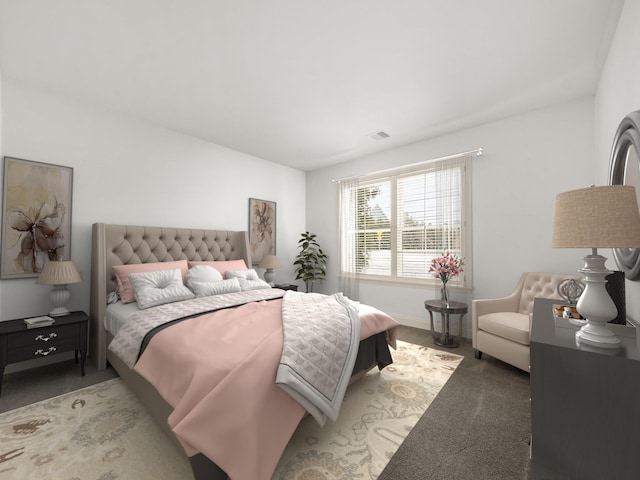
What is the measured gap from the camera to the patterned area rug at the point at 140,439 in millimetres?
1559

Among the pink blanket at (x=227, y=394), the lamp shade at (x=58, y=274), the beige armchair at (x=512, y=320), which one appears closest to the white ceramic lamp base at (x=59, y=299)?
the lamp shade at (x=58, y=274)

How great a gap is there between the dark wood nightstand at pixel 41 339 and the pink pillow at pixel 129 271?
374 millimetres

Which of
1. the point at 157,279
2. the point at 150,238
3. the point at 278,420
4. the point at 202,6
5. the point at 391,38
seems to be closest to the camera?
the point at 278,420

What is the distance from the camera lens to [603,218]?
1.12m

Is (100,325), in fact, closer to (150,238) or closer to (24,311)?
(24,311)

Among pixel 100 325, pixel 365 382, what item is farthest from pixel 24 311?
pixel 365 382

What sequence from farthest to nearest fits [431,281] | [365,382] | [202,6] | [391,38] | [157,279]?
1. [431,281]
2. [157,279]
3. [365,382]
4. [391,38]
5. [202,6]

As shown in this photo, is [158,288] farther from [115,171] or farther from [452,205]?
[452,205]

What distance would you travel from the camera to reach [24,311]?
2.72 m

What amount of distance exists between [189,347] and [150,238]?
229 centimetres

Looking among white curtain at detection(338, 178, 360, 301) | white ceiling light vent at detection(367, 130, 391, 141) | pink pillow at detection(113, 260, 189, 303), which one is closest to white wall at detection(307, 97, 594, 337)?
white ceiling light vent at detection(367, 130, 391, 141)

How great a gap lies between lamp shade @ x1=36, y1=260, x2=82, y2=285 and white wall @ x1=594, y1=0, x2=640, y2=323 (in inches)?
171

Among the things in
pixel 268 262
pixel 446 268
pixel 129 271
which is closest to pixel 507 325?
pixel 446 268

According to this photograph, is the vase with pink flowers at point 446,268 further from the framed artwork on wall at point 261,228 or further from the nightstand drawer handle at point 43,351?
the nightstand drawer handle at point 43,351
